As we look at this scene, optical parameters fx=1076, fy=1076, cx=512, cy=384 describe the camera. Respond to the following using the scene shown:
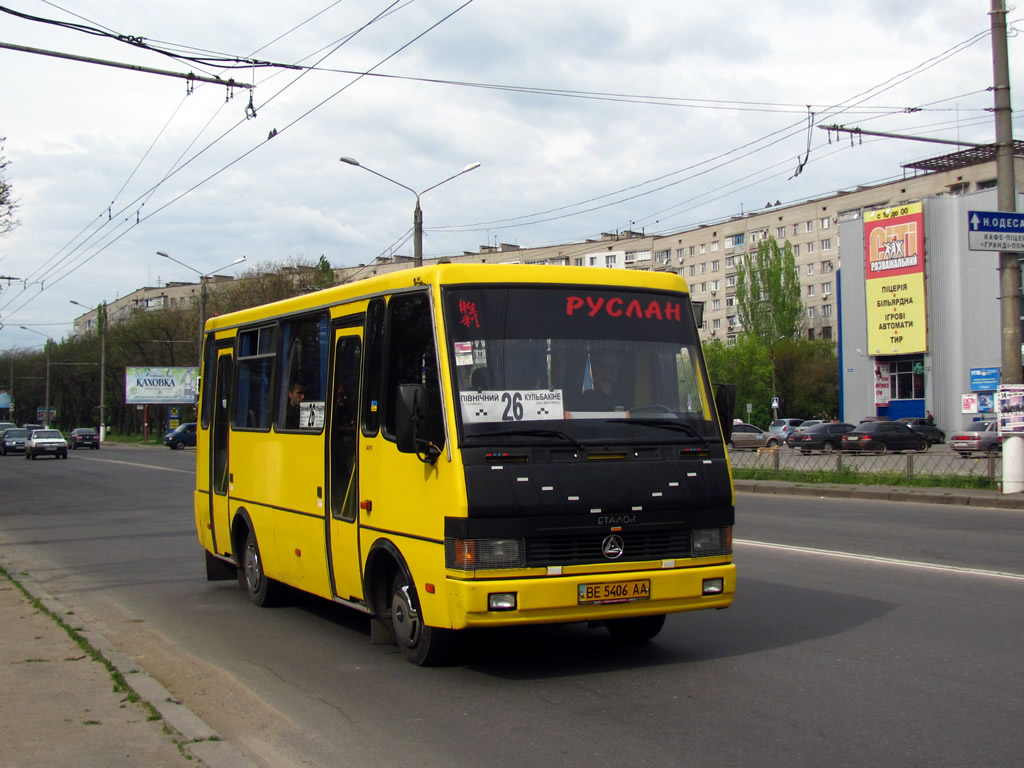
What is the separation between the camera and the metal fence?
2166cm

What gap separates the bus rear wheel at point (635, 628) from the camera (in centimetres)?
759

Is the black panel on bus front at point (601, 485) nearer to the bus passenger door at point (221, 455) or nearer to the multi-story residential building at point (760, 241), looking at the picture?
the bus passenger door at point (221, 455)

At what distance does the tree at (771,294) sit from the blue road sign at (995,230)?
7027 cm

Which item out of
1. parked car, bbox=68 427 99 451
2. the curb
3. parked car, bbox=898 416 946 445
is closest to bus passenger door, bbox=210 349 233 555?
the curb

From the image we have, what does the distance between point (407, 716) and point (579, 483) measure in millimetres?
1676

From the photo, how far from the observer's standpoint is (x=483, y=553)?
630 centimetres

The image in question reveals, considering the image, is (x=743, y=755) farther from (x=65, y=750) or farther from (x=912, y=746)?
(x=65, y=750)

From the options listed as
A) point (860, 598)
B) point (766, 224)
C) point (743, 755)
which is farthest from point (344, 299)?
point (766, 224)

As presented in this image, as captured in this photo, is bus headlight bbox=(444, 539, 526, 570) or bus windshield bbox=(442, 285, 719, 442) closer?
bus headlight bbox=(444, 539, 526, 570)

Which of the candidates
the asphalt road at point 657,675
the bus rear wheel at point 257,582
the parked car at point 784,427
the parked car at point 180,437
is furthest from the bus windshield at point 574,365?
the parked car at point 180,437

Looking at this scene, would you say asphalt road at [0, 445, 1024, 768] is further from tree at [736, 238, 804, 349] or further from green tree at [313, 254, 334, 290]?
tree at [736, 238, 804, 349]

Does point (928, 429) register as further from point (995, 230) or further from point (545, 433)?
point (545, 433)

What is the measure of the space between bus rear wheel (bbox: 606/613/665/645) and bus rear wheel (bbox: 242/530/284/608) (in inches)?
136

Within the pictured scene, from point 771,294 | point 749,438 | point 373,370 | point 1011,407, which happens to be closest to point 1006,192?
point 1011,407
